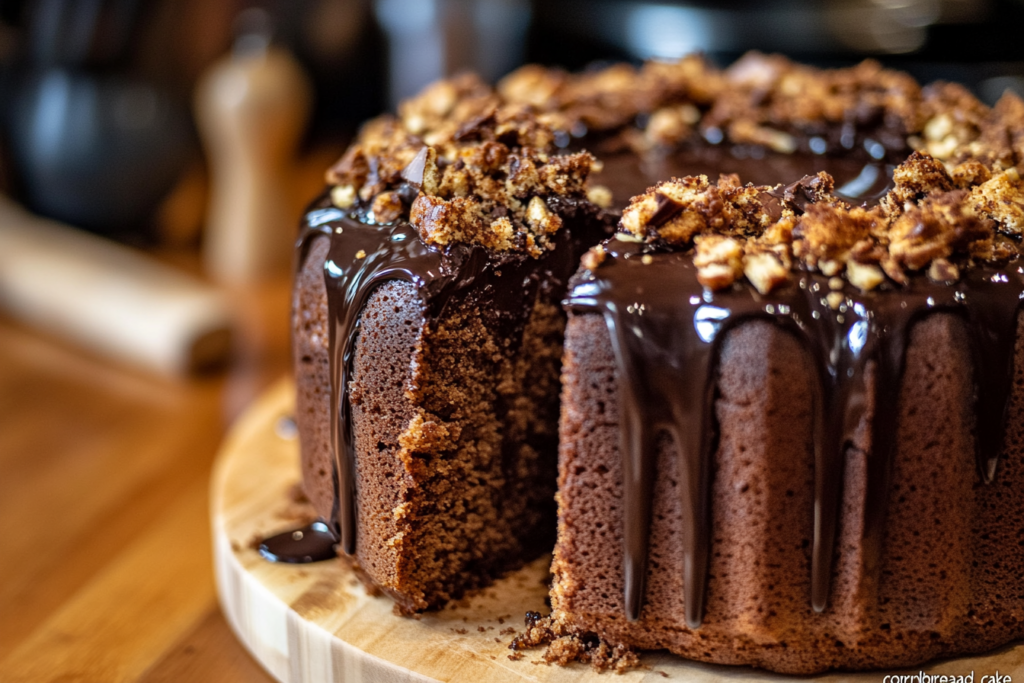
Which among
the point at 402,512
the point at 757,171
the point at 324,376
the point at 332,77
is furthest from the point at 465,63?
the point at 402,512

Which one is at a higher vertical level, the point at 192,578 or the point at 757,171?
the point at 757,171

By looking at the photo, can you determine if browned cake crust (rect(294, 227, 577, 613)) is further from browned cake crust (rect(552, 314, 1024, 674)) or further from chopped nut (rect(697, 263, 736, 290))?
chopped nut (rect(697, 263, 736, 290))

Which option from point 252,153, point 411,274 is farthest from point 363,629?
point 252,153

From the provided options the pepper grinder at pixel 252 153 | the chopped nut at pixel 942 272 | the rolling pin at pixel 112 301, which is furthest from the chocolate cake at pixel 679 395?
the pepper grinder at pixel 252 153

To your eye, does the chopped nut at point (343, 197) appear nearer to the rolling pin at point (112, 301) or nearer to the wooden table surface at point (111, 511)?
the wooden table surface at point (111, 511)

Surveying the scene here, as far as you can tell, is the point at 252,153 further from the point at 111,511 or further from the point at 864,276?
the point at 864,276

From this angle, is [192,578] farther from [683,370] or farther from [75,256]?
[75,256]
